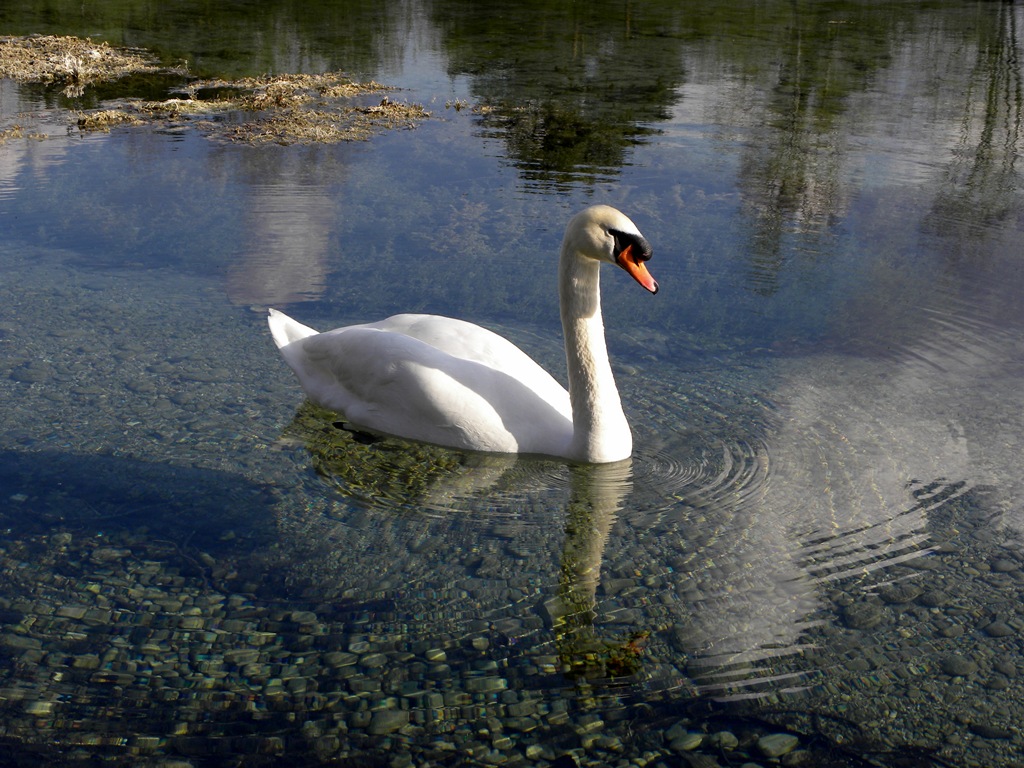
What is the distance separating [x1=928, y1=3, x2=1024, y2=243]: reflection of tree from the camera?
357 inches

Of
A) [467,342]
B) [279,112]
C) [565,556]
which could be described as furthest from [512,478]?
[279,112]

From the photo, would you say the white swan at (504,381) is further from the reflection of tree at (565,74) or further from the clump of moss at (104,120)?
the clump of moss at (104,120)

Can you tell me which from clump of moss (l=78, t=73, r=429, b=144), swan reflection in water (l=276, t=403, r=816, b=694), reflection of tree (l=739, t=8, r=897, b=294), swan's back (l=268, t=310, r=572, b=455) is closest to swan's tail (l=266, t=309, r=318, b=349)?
swan's back (l=268, t=310, r=572, b=455)

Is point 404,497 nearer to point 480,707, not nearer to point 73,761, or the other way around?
point 480,707

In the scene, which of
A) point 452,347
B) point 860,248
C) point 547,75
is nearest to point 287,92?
point 547,75

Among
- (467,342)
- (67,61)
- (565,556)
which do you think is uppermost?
(67,61)

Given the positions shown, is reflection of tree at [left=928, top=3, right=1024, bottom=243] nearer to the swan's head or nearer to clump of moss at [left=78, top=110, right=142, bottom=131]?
the swan's head

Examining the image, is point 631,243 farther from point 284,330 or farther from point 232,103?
point 232,103

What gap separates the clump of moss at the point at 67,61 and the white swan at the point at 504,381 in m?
9.88

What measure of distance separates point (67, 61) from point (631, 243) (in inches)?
493

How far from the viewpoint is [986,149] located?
1135 cm

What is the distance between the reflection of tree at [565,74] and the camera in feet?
37.1

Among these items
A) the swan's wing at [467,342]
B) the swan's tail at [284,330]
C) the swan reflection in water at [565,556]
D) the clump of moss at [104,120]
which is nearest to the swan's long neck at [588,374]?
the swan reflection in water at [565,556]

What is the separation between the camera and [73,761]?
10.8 feet
